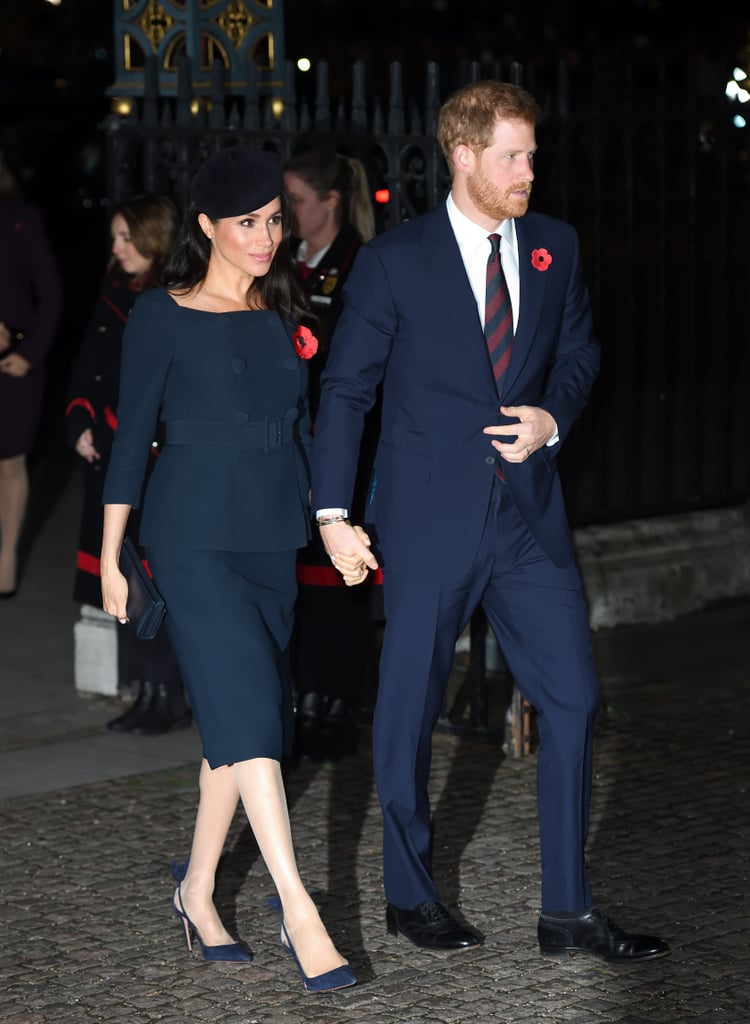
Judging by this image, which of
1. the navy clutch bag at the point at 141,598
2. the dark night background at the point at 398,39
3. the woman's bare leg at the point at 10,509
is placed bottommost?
the woman's bare leg at the point at 10,509

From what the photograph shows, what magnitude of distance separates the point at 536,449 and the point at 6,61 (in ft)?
78.0

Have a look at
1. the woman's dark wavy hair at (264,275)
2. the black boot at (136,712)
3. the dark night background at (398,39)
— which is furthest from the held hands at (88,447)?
the dark night background at (398,39)

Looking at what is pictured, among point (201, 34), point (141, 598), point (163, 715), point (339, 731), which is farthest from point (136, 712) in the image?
point (201, 34)

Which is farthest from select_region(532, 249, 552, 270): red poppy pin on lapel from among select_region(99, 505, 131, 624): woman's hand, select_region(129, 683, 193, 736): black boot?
select_region(129, 683, 193, 736): black boot

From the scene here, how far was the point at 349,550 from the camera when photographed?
4965 mm

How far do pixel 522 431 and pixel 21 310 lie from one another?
201 inches

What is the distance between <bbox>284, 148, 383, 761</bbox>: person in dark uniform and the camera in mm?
6840

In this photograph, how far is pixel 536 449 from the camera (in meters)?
5.08

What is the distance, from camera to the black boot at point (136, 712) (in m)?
7.48

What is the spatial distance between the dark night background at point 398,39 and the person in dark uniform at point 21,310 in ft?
43.9

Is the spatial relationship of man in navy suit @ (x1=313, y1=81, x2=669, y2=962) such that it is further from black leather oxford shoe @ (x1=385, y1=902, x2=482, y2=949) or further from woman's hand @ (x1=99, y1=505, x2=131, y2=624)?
woman's hand @ (x1=99, y1=505, x2=131, y2=624)

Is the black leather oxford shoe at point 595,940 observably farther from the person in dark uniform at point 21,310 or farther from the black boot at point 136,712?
the person in dark uniform at point 21,310

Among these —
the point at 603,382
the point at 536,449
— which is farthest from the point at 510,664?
the point at 603,382

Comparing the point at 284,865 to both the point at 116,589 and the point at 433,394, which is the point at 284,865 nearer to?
the point at 116,589
